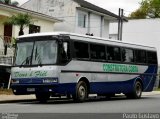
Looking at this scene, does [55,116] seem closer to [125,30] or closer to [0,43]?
[0,43]

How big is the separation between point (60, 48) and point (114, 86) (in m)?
5.20

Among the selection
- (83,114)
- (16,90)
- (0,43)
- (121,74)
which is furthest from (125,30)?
(83,114)

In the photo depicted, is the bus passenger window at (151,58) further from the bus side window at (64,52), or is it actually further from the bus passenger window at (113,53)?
the bus side window at (64,52)

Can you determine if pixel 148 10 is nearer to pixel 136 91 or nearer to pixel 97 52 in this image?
pixel 136 91

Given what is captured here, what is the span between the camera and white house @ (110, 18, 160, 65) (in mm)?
69938

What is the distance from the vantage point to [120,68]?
25.6 m

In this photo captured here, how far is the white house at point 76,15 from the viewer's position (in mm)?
49184

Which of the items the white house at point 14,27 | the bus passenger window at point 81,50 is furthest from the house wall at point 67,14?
the bus passenger window at point 81,50

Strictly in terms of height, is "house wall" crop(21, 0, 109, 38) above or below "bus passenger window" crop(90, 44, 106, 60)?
above

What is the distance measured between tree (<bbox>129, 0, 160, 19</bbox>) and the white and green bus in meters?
67.9

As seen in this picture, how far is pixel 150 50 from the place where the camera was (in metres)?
29.1

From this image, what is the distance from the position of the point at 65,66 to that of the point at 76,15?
92.3 feet

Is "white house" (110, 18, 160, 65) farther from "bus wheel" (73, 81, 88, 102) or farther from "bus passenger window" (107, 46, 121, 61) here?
"bus wheel" (73, 81, 88, 102)

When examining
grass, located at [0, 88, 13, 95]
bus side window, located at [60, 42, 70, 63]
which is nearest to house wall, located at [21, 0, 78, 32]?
grass, located at [0, 88, 13, 95]
